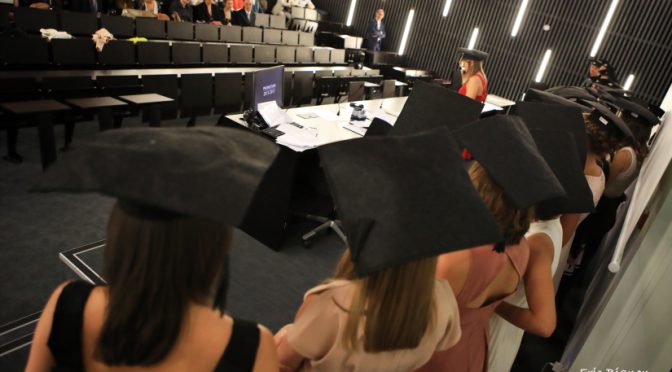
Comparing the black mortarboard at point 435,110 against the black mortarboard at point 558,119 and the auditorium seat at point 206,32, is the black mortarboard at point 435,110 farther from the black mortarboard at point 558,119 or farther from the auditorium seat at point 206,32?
the auditorium seat at point 206,32

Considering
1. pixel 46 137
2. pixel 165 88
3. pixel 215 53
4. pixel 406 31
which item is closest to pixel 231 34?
pixel 215 53

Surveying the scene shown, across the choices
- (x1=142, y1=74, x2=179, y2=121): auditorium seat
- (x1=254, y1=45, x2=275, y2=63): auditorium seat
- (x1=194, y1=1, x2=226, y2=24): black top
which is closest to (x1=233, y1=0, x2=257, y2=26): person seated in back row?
(x1=194, y1=1, x2=226, y2=24): black top

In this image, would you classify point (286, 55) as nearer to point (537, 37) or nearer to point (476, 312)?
point (537, 37)

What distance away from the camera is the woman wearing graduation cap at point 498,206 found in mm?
1279

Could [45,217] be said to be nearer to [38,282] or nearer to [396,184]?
[38,282]

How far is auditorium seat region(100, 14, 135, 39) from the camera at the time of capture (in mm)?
6637

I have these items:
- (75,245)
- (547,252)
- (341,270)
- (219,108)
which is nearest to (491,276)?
(547,252)

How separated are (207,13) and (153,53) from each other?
285cm

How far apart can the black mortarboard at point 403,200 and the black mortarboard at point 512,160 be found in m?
0.31

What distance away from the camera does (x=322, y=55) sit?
9.01m

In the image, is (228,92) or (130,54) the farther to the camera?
(228,92)

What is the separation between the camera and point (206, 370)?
2.77 ft

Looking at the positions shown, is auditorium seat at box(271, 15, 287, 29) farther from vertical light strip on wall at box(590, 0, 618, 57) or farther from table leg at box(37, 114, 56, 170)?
table leg at box(37, 114, 56, 170)

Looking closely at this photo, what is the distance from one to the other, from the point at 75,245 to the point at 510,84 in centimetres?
1053
